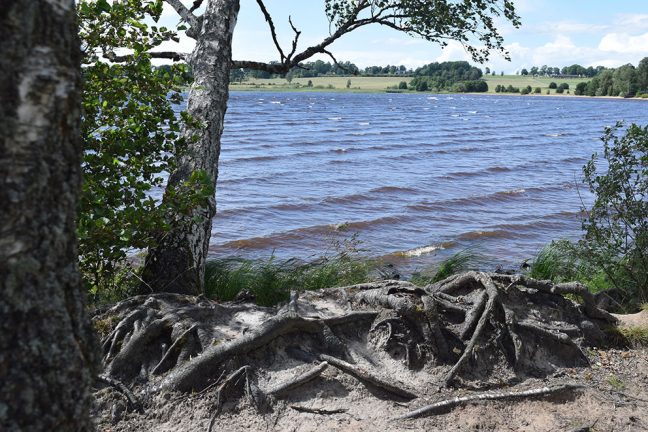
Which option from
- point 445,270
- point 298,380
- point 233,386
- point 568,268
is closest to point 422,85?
point 568,268

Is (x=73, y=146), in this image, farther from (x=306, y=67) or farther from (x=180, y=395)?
(x=306, y=67)

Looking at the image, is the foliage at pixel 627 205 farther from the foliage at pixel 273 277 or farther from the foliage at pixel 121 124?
the foliage at pixel 121 124

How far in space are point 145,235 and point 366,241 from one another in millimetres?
9854

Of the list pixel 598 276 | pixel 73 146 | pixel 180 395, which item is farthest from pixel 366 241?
pixel 73 146

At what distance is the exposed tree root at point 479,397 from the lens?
610 cm

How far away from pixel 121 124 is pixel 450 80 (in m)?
176

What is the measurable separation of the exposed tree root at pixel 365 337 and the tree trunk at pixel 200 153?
1077mm

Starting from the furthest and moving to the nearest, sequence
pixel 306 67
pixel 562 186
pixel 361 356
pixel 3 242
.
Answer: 1. pixel 562 186
2. pixel 306 67
3. pixel 361 356
4. pixel 3 242

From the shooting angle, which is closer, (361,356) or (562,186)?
(361,356)

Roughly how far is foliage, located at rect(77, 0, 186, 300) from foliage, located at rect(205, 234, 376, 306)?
207 cm

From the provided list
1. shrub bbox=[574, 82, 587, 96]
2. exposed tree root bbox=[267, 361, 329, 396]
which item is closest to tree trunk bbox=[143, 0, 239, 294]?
exposed tree root bbox=[267, 361, 329, 396]

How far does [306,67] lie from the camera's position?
10.9 meters

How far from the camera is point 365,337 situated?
23.6ft

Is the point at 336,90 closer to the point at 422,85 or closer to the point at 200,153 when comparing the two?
the point at 422,85
